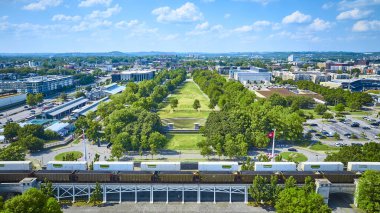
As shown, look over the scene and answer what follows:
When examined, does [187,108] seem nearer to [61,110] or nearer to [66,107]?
[66,107]

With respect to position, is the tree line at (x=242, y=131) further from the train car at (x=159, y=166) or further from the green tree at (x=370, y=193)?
the green tree at (x=370, y=193)

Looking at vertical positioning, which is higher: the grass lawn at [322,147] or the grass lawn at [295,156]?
the grass lawn at [322,147]

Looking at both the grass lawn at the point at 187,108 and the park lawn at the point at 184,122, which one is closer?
the park lawn at the point at 184,122

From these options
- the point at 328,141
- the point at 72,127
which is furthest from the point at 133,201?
the point at 328,141

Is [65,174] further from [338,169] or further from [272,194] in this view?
[338,169]

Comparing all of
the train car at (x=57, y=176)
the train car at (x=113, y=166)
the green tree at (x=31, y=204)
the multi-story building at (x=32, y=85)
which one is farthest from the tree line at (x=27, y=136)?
the multi-story building at (x=32, y=85)

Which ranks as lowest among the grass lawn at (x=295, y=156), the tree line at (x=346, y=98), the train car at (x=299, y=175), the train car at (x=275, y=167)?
the grass lawn at (x=295, y=156)

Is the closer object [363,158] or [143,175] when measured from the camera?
[143,175]
